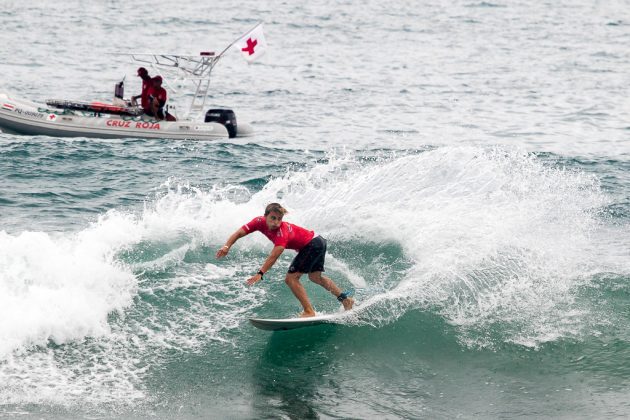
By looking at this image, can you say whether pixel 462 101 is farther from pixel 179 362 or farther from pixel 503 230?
pixel 179 362

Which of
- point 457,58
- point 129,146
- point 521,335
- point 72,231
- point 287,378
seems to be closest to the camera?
point 287,378

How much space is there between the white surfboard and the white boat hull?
13.7 meters

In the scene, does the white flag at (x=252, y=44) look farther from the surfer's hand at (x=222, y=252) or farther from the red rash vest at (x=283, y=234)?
the surfer's hand at (x=222, y=252)

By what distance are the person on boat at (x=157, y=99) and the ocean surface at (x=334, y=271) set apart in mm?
1282

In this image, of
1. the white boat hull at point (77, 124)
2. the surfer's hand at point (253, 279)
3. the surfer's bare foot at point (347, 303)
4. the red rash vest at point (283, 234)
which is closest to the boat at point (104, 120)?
the white boat hull at point (77, 124)

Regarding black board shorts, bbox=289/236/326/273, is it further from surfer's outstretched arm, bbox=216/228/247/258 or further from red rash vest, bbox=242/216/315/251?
surfer's outstretched arm, bbox=216/228/247/258

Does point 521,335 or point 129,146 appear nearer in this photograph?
point 521,335

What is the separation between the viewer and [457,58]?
41969 mm

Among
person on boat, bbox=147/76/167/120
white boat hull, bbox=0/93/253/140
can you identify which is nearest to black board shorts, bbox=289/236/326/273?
person on boat, bbox=147/76/167/120

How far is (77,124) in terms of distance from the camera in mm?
23984

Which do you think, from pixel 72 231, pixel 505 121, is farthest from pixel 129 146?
pixel 505 121

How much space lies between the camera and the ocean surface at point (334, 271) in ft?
35.1

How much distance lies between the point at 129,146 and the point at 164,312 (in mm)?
11791

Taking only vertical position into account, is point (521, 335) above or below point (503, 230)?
below
